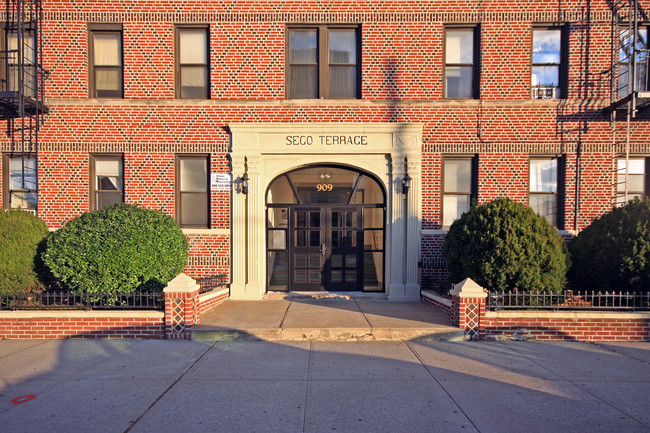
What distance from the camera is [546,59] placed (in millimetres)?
9242

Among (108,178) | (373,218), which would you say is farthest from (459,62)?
(108,178)

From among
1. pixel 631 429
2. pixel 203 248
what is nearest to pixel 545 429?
pixel 631 429

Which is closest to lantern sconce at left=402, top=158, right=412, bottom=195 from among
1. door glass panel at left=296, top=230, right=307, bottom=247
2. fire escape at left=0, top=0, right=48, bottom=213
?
door glass panel at left=296, top=230, right=307, bottom=247

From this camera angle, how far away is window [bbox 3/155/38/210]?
926cm

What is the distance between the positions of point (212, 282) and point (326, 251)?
288 cm

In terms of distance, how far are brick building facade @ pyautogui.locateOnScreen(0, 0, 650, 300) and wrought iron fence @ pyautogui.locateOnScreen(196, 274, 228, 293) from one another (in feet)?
0.77

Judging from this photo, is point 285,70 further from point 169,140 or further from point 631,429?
point 631,429

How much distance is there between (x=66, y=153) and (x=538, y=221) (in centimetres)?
1075

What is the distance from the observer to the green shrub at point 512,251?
673 cm

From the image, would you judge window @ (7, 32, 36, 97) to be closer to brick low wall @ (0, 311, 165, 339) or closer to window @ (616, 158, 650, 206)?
brick low wall @ (0, 311, 165, 339)

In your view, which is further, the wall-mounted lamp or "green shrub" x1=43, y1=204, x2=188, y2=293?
the wall-mounted lamp

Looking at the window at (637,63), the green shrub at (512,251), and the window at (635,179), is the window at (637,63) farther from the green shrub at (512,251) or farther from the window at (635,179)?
the green shrub at (512,251)

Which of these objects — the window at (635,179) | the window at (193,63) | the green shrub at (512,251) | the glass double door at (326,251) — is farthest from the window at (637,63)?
the window at (193,63)

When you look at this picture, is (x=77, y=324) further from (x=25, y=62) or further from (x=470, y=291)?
(x=25, y=62)
